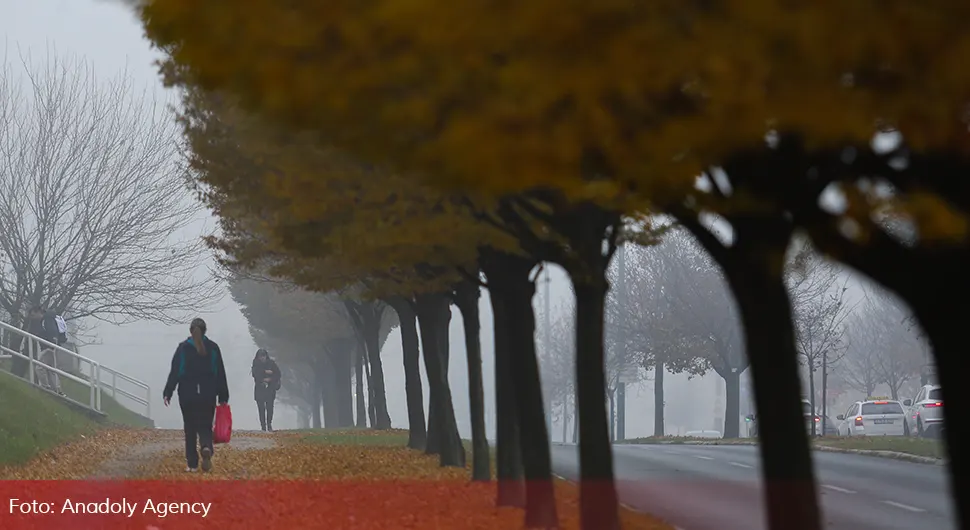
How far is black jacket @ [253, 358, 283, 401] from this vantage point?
3375cm

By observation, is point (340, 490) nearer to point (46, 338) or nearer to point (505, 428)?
point (505, 428)

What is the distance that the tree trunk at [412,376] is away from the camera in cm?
2461

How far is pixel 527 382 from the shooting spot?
12773 millimetres

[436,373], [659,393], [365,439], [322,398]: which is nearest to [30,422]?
[436,373]

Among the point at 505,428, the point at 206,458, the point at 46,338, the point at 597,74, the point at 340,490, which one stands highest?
the point at 46,338

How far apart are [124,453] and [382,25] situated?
17863 mm

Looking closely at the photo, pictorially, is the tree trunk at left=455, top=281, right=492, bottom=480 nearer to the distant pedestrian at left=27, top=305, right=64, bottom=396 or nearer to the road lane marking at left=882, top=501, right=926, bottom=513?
the road lane marking at left=882, top=501, right=926, bottom=513

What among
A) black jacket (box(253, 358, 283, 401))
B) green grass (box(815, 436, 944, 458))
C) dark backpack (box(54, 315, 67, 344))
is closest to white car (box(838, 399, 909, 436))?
green grass (box(815, 436, 944, 458))

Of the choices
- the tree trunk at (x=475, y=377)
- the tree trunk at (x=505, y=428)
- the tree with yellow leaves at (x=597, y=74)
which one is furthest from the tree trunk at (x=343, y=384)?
the tree with yellow leaves at (x=597, y=74)

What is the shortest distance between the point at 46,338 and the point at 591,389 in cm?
2212

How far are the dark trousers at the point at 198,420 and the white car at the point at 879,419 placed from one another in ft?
89.9

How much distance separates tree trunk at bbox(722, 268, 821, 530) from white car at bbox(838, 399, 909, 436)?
3471 cm

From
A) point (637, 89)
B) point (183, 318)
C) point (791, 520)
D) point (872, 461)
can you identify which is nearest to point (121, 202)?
point (183, 318)

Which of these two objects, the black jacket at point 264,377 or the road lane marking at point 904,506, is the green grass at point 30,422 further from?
the road lane marking at point 904,506
